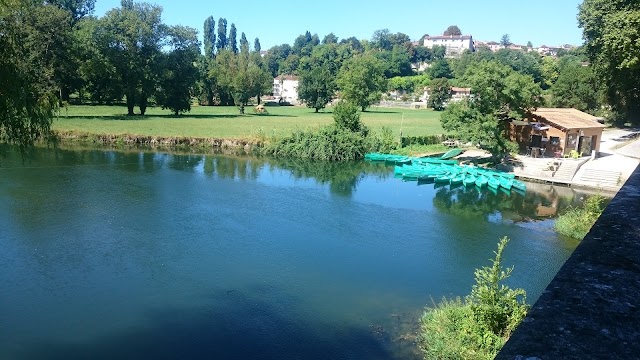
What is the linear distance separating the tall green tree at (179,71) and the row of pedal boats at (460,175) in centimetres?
3249

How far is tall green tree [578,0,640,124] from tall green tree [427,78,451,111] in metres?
38.3

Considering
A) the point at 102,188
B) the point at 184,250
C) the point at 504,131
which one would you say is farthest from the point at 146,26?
the point at 184,250

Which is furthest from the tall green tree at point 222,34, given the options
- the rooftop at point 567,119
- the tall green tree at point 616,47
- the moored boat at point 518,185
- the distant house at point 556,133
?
the moored boat at point 518,185

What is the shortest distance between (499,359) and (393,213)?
2226 centimetres

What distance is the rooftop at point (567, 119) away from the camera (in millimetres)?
34750

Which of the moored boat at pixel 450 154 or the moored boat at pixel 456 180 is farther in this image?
the moored boat at pixel 450 154

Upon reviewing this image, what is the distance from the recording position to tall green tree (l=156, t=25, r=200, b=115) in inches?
2175

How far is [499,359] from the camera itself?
2.06 meters

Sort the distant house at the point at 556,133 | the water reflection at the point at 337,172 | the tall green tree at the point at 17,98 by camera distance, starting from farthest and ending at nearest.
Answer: the distant house at the point at 556,133 → the water reflection at the point at 337,172 → the tall green tree at the point at 17,98

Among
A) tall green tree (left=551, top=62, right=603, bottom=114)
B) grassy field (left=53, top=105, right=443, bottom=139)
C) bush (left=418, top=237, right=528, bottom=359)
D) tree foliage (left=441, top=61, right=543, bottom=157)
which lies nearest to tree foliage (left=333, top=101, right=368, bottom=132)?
grassy field (left=53, top=105, right=443, bottom=139)

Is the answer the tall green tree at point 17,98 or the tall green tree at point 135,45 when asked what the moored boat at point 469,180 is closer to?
the tall green tree at point 17,98

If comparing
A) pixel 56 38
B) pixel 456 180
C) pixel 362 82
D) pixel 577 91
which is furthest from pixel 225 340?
pixel 362 82

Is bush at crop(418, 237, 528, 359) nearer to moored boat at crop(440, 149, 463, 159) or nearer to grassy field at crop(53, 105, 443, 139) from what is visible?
moored boat at crop(440, 149, 463, 159)

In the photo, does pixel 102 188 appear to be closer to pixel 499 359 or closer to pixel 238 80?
pixel 499 359
